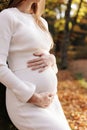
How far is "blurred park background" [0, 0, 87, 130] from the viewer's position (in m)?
8.28

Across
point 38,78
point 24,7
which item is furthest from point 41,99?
point 24,7

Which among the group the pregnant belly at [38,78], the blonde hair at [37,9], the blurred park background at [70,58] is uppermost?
the blonde hair at [37,9]

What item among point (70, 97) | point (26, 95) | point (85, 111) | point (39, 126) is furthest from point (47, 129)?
point (70, 97)

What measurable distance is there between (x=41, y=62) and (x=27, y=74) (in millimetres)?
166

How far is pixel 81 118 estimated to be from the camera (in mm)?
8344

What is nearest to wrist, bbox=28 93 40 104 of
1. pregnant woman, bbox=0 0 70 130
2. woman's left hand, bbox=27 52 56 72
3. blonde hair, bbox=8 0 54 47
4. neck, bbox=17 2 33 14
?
pregnant woman, bbox=0 0 70 130

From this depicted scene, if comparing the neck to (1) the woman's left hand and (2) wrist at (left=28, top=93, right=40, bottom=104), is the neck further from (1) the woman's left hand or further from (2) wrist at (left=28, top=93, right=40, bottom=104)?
(2) wrist at (left=28, top=93, right=40, bottom=104)

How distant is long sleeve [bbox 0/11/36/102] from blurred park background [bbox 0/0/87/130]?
2.10 ft

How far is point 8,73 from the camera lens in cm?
324

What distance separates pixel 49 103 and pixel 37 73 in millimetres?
243

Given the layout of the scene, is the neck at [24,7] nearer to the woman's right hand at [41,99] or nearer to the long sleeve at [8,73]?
the long sleeve at [8,73]

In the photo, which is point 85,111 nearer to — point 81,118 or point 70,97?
point 81,118

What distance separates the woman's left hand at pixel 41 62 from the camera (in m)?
3.37

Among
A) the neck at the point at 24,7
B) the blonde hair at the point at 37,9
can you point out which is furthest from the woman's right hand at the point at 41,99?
the neck at the point at 24,7
